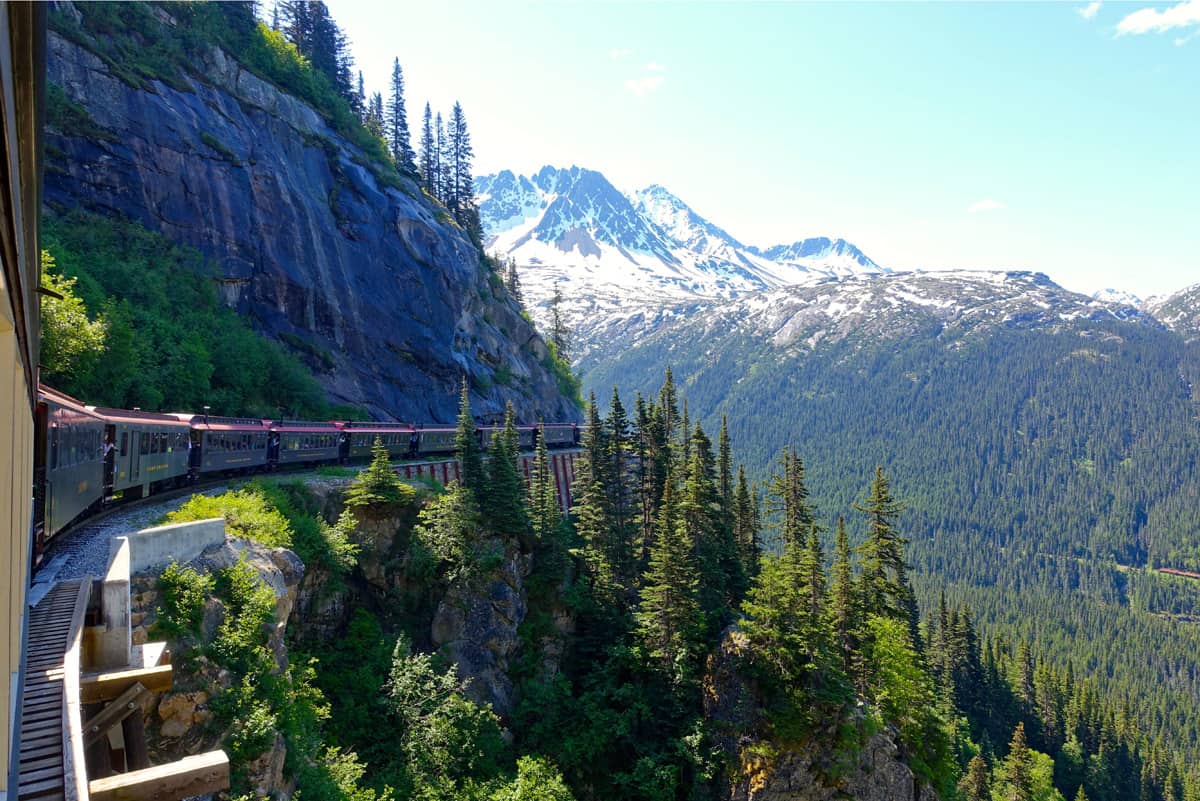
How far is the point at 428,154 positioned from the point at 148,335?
73577mm

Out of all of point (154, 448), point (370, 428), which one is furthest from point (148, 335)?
point (154, 448)

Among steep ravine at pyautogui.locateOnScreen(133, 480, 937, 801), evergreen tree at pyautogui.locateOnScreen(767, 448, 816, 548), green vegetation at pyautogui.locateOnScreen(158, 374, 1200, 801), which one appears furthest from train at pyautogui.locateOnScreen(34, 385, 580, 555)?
evergreen tree at pyautogui.locateOnScreen(767, 448, 816, 548)

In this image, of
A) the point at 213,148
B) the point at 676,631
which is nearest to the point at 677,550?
the point at 676,631

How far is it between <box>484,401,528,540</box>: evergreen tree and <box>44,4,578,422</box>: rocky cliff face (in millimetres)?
22490

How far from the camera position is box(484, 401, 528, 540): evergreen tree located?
34.9 metres

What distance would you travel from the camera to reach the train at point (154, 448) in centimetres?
1431

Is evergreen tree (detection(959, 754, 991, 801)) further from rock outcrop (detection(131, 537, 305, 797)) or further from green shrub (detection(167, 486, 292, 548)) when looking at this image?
green shrub (detection(167, 486, 292, 548))

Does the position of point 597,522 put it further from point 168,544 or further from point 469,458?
point 168,544

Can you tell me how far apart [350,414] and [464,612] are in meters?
24.7

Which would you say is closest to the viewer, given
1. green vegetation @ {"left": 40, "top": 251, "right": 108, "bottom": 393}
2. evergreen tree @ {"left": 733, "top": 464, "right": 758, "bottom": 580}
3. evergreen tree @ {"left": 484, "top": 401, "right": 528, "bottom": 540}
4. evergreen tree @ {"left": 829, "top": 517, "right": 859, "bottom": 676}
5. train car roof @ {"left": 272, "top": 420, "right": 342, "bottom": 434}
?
green vegetation @ {"left": 40, "top": 251, "right": 108, "bottom": 393}

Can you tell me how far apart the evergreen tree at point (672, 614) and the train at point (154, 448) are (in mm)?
20929

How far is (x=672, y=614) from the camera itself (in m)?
34.0

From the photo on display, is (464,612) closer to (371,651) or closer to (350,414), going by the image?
(371,651)

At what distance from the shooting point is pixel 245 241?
50750 mm
